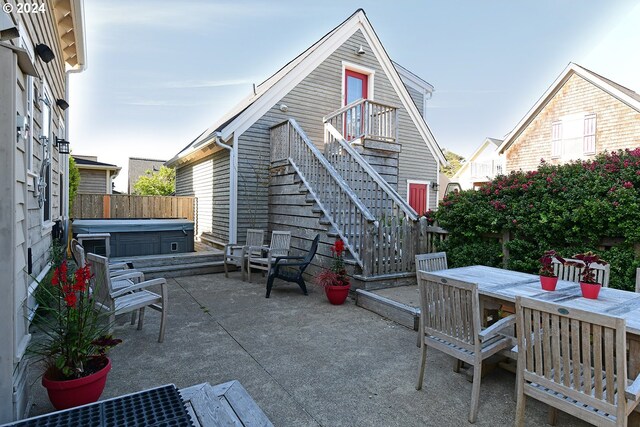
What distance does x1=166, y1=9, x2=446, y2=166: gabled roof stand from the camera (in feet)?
26.7

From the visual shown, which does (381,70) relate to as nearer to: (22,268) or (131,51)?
(131,51)

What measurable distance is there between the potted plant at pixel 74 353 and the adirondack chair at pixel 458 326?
2.31 m

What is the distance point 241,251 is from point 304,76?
4873mm

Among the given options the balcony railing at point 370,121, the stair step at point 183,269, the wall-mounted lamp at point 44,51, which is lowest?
the stair step at point 183,269

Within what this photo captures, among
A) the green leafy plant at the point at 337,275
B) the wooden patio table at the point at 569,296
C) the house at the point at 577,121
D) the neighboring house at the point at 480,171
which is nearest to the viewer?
the wooden patio table at the point at 569,296

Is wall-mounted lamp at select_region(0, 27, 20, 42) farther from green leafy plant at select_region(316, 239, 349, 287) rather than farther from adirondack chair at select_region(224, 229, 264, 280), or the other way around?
adirondack chair at select_region(224, 229, 264, 280)

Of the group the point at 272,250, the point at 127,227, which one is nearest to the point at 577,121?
the point at 272,250

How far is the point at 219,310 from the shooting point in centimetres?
480

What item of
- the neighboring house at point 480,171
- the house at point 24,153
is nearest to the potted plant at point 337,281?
the house at point 24,153

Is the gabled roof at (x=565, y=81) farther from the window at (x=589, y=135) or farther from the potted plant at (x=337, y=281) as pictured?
the potted plant at (x=337, y=281)

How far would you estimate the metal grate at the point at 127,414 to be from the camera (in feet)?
5.38

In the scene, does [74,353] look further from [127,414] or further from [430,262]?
[430,262]

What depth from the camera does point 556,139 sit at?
12.1m

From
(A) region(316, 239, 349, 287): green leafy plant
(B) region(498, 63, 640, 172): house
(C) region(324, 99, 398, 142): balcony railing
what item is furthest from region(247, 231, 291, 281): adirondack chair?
(B) region(498, 63, 640, 172): house
